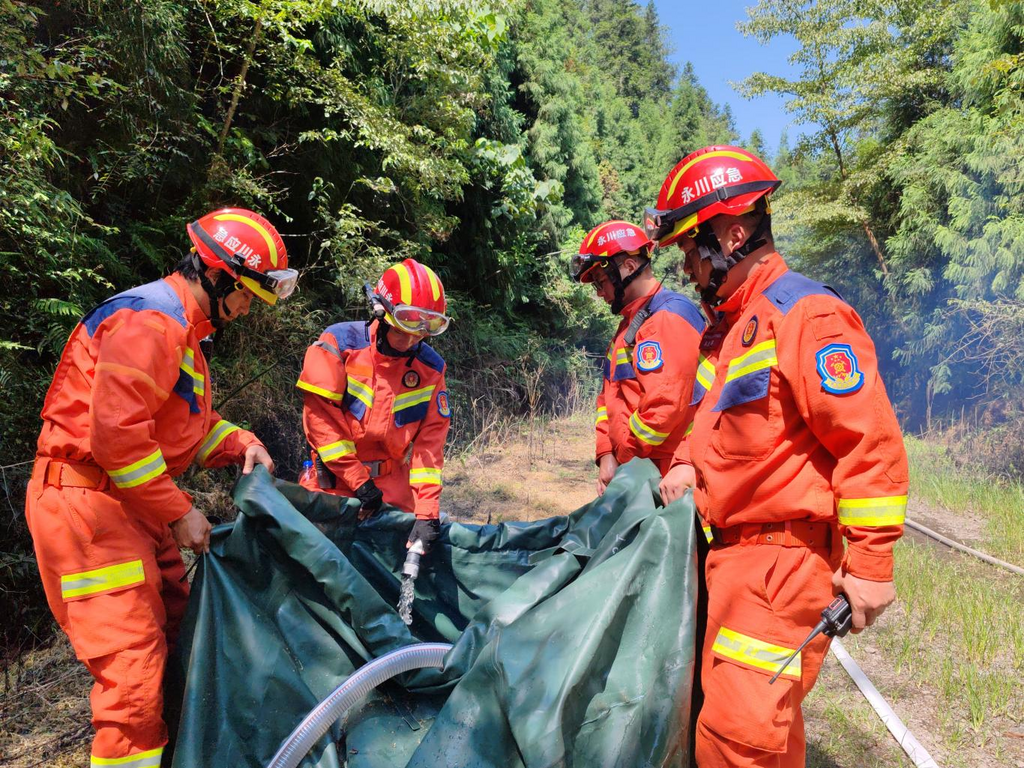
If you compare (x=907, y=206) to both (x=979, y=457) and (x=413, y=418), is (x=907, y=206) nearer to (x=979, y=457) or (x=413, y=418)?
(x=979, y=457)

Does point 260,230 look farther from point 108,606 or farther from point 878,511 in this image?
point 878,511

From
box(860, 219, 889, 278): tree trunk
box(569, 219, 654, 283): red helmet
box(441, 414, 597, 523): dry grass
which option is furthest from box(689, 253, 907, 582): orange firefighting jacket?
box(860, 219, 889, 278): tree trunk

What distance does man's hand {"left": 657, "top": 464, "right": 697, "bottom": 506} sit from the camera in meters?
2.17

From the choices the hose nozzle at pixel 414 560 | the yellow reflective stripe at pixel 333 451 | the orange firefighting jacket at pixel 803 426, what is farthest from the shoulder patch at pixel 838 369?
the yellow reflective stripe at pixel 333 451

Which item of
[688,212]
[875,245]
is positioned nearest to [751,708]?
[688,212]

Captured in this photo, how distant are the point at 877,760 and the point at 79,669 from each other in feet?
12.6

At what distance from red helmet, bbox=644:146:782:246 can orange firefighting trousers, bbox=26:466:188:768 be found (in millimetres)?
1976

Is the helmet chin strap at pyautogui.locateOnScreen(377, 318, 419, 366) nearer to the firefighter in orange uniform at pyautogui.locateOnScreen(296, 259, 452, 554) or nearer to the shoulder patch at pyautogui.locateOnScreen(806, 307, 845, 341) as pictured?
the firefighter in orange uniform at pyautogui.locateOnScreen(296, 259, 452, 554)

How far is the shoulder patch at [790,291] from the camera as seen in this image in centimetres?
168

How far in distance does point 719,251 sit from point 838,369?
56cm

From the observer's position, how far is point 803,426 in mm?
1684

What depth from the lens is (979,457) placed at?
31.6ft

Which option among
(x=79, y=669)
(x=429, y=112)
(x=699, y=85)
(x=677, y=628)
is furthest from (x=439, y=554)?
(x=699, y=85)

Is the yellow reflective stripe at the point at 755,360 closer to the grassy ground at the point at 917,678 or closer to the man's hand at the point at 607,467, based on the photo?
the man's hand at the point at 607,467
